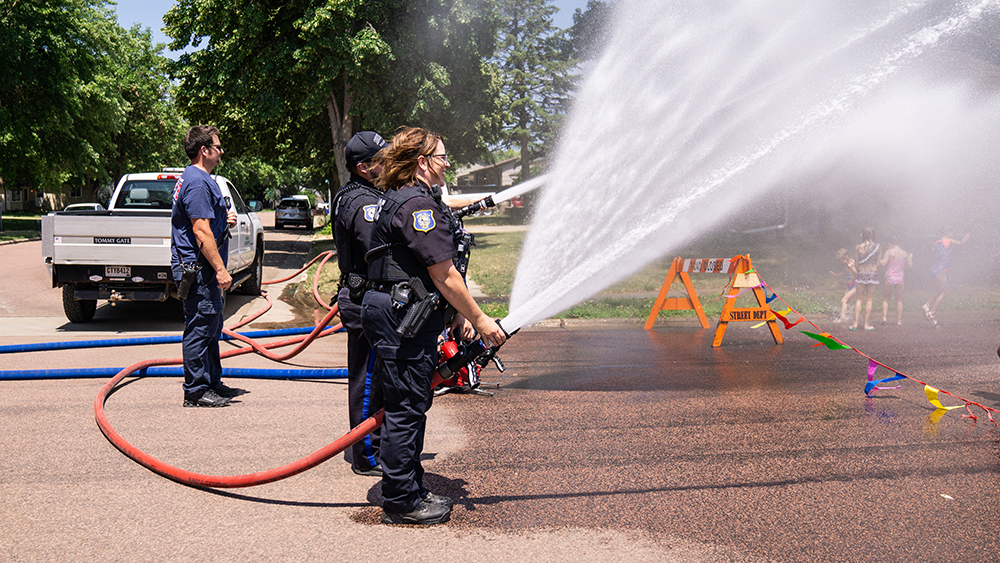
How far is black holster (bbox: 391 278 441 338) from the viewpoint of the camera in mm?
3553

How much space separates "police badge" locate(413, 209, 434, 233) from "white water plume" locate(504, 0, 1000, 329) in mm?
3857

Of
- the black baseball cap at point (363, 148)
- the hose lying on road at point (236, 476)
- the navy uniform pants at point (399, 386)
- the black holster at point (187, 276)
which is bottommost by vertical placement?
the hose lying on road at point (236, 476)

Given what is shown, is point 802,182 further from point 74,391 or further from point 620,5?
point 74,391

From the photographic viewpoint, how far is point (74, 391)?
635cm

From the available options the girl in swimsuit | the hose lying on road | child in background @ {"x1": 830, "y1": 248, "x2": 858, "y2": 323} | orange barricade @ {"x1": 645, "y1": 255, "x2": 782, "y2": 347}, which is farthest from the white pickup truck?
the girl in swimsuit

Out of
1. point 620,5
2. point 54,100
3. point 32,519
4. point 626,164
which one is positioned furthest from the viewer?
point 54,100

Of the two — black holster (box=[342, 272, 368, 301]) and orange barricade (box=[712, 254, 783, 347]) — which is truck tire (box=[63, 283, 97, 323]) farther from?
orange barricade (box=[712, 254, 783, 347])

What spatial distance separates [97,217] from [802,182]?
94.3ft

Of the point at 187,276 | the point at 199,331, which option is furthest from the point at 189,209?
the point at 199,331

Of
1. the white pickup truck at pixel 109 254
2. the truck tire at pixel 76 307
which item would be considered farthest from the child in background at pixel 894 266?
the truck tire at pixel 76 307

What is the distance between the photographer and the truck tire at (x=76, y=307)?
989 cm

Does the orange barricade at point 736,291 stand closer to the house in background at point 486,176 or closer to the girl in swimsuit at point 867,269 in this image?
the girl in swimsuit at point 867,269

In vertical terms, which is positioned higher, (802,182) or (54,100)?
(54,100)

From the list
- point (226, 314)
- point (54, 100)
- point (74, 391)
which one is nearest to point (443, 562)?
point (74, 391)
